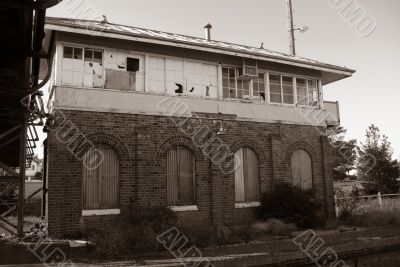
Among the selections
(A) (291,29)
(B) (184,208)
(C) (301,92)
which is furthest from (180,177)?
(A) (291,29)

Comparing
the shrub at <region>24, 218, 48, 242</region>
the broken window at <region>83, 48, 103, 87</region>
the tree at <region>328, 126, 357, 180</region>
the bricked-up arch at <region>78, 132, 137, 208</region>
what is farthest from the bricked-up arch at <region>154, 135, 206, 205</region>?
the tree at <region>328, 126, 357, 180</region>

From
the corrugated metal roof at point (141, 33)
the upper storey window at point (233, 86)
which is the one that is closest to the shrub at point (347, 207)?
the corrugated metal roof at point (141, 33)

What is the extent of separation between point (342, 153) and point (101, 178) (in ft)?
135

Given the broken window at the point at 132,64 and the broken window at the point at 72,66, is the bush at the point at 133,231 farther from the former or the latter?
the broken window at the point at 132,64

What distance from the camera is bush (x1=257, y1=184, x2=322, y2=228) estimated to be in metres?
13.8

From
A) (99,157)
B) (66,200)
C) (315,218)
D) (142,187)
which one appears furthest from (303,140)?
(66,200)

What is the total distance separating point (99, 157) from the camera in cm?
1199

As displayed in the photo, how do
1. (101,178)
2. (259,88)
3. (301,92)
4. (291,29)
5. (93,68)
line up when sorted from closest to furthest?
(101,178), (93,68), (259,88), (301,92), (291,29)

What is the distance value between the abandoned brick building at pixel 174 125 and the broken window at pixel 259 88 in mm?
46

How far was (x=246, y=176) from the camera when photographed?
14.6 meters

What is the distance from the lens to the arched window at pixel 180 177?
1309 centimetres

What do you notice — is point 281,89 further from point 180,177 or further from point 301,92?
point 180,177

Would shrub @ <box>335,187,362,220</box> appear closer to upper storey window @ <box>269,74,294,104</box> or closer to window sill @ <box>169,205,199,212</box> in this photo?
upper storey window @ <box>269,74,294,104</box>

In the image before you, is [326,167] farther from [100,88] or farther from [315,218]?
[100,88]
